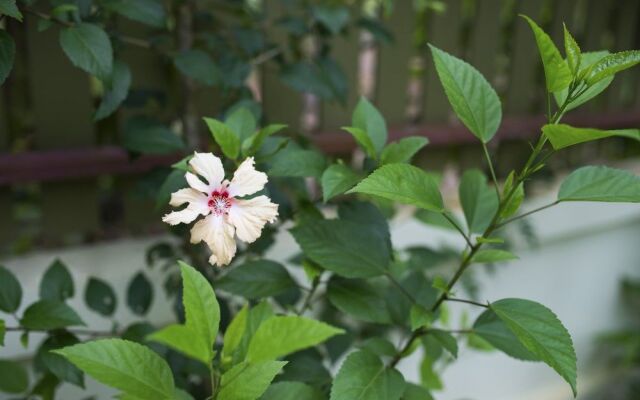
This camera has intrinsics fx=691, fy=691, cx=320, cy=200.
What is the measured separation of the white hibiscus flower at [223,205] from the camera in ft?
2.58

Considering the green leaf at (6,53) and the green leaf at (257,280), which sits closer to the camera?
the green leaf at (6,53)

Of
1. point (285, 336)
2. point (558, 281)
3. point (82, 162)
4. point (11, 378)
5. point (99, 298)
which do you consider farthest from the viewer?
point (558, 281)

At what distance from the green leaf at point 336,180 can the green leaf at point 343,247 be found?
0.35 feet

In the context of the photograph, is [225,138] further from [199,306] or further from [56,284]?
[56,284]

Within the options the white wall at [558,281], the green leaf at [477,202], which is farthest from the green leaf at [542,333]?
the white wall at [558,281]

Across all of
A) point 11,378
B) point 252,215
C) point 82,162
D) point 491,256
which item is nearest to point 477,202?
point 491,256

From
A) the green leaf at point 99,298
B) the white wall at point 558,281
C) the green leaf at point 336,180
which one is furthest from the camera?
the white wall at point 558,281

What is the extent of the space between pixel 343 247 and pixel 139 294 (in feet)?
1.97

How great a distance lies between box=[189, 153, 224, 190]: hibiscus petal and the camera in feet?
2.64

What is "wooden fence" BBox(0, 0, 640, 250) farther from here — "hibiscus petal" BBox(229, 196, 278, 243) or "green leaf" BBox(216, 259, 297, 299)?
"hibiscus petal" BBox(229, 196, 278, 243)

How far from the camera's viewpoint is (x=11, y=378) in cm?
121

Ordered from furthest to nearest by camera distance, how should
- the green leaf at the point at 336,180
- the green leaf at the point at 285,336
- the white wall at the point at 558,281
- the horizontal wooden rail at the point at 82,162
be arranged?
1. the white wall at the point at 558,281
2. the horizontal wooden rail at the point at 82,162
3. the green leaf at the point at 336,180
4. the green leaf at the point at 285,336

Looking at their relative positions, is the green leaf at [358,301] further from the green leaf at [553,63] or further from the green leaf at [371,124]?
the green leaf at [553,63]

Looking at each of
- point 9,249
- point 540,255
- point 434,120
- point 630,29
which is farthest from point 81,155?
point 630,29
